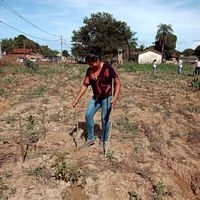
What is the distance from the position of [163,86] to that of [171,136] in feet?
20.8

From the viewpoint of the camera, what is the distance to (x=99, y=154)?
452cm

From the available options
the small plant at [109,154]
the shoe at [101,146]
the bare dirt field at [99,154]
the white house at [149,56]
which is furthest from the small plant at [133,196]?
→ the white house at [149,56]

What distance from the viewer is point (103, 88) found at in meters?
Result: 4.38

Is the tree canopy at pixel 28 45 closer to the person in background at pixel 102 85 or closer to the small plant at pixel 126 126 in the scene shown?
the small plant at pixel 126 126

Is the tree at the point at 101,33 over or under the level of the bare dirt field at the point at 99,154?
over

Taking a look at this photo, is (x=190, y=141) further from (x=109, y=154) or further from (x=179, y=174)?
(x=109, y=154)

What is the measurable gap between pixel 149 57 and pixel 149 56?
281 millimetres

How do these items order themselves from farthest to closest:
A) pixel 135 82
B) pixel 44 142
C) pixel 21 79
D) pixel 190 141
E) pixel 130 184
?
pixel 135 82
pixel 21 79
pixel 190 141
pixel 44 142
pixel 130 184

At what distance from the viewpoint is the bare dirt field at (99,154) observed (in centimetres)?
361

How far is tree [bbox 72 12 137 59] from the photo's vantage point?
136ft

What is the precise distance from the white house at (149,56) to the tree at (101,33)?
45.9 ft

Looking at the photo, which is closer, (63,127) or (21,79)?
(63,127)

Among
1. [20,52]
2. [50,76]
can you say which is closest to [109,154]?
[50,76]

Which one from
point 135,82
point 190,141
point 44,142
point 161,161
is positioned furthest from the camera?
point 135,82
